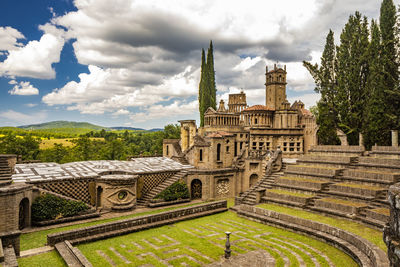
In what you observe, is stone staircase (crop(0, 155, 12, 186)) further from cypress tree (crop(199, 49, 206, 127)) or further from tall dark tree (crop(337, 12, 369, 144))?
tall dark tree (crop(337, 12, 369, 144))

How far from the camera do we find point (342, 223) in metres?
17.0

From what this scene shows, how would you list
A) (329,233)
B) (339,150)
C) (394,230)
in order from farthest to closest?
1. (339,150)
2. (329,233)
3. (394,230)

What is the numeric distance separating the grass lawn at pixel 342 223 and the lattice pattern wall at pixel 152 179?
10.5 metres

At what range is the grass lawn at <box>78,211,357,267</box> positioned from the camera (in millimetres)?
13305

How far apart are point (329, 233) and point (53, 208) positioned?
17945mm

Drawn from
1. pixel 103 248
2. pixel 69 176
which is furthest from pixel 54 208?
pixel 103 248

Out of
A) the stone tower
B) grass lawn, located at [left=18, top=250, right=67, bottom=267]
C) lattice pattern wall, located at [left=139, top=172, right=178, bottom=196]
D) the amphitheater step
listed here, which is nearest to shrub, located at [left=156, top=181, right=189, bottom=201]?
lattice pattern wall, located at [left=139, top=172, right=178, bottom=196]

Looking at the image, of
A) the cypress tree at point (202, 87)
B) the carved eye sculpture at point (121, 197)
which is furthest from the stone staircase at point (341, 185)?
the cypress tree at point (202, 87)

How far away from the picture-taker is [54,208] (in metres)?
19.7

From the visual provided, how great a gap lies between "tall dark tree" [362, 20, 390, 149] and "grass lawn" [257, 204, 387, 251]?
1309 centimetres

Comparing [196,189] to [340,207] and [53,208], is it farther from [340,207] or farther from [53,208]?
[340,207]

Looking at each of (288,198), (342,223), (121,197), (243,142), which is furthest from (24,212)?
(243,142)

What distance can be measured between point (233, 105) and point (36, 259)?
3752 centimetres

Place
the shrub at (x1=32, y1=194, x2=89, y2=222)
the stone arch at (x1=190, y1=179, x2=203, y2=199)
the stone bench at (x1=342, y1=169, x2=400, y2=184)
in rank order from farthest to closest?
the stone arch at (x1=190, y1=179, x2=203, y2=199) → the stone bench at (x1=342, y1=169, x2=400, y2=184) → the shrub at (x1=32, y1=194, x2=89, y2=222)
